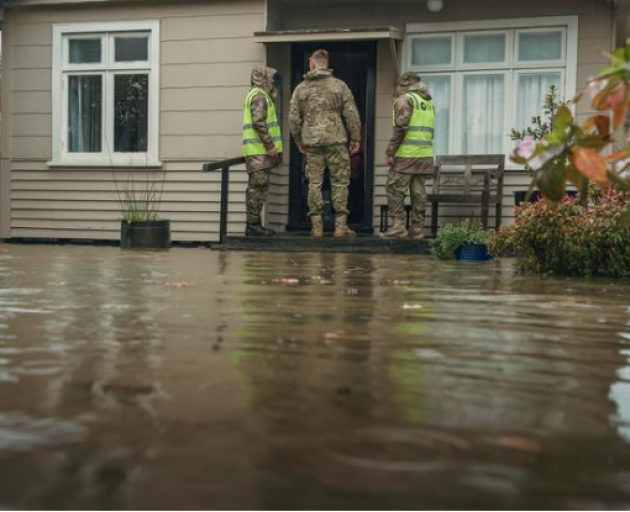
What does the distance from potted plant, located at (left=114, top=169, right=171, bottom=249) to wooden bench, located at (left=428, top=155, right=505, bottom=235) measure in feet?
11.0

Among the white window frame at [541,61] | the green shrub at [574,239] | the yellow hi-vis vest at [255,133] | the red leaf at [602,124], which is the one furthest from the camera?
the white window frame at [541,61]

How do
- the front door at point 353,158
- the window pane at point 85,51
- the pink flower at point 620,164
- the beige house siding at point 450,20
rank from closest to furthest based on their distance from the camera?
1. the pink flower at point 620,164
2. the beige house siding at point 450,20
3. the front door at point 353,158
4. the window pane at point 85,51

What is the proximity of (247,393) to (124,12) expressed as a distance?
34.7 feet

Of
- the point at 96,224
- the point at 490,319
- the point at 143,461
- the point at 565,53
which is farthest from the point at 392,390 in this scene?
the point at 96,224

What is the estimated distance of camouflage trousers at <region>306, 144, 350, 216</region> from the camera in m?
10.1

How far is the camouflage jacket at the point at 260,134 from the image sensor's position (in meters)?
10.0

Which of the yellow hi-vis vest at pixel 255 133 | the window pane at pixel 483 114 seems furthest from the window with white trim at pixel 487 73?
the yellow hi-vis vest at pixel 255 133

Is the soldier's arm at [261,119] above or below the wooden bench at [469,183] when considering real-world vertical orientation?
above

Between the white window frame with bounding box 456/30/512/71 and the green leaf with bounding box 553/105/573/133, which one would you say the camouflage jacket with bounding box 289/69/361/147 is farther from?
the green leaf with bounding box 553/105/573/133

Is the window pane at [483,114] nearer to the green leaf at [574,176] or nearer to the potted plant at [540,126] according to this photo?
the potted plant at [540,126]

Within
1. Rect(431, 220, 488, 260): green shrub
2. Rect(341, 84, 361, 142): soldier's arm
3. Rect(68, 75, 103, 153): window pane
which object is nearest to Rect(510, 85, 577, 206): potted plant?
Rect(431, 220, 488, 260): green shrub

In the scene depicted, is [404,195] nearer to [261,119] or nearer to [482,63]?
[261,119]

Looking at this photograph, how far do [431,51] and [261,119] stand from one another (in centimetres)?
260

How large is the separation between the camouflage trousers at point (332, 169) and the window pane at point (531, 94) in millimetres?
2477
